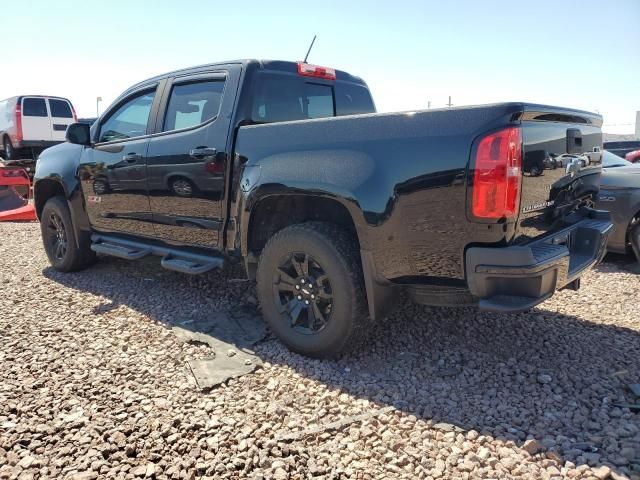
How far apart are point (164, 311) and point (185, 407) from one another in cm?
163

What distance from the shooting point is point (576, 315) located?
4008 millimetres

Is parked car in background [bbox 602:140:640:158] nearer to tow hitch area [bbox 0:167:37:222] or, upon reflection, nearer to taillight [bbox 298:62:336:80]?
taillight [bbox 298:62:336:80]

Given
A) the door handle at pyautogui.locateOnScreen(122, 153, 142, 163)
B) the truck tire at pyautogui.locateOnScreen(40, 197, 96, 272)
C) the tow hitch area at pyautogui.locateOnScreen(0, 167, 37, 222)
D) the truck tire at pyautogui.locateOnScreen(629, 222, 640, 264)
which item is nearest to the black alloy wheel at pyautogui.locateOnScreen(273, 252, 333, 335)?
the door handle at pyautogui.locateOnScreen(122, 153, 142, 163)

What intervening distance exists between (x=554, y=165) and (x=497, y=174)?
1.84ft

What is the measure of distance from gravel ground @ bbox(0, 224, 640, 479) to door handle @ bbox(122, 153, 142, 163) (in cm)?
126

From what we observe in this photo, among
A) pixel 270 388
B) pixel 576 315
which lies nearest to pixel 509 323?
pixel 576 315

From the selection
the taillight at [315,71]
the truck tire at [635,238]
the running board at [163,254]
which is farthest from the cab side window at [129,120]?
the truck tire at [635,238]

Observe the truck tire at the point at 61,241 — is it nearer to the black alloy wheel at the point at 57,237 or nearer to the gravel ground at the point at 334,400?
the black alloy wheel at the point at 57,237

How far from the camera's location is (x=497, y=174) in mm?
2369

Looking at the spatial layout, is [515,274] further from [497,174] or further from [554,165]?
[554,165]

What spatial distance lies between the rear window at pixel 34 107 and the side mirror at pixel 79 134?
1217 centimetres

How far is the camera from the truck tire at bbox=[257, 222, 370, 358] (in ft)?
9.77

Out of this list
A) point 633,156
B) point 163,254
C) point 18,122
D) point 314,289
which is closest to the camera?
point 314,289

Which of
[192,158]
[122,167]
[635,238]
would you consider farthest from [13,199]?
[635,238]
